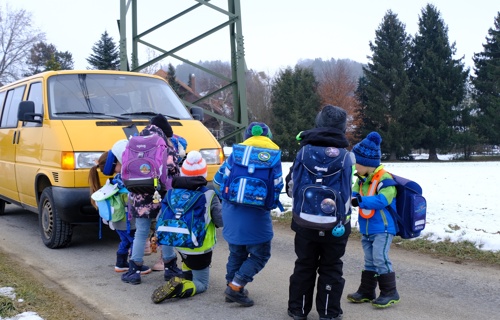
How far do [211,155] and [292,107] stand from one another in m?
38.8

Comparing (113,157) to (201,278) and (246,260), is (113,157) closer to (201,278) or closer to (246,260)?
(201,278)

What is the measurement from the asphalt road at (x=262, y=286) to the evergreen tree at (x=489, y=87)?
136 ft

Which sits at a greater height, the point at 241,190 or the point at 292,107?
the point at 292,107

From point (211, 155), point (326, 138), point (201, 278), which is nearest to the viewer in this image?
point (326, 138)

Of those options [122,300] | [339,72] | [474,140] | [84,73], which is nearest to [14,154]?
[84,73]

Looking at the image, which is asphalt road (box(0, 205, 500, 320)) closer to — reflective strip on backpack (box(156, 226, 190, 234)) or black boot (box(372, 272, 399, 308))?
black boot (box(372, 272, 399, 308))

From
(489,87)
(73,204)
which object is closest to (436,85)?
(489,87)

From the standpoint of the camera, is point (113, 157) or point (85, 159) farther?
point (85, 159)

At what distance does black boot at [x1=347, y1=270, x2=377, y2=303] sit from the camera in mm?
4477

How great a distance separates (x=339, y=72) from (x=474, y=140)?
1929 centimetres

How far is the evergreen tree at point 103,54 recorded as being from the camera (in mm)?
46219

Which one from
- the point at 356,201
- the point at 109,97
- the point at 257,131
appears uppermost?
the point at 109,97

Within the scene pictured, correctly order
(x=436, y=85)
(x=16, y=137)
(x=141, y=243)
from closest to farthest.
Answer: (x=141, y=243) → (x=16, y=137) → (x=436, y=85)

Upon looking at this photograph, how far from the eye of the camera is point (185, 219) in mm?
4574
